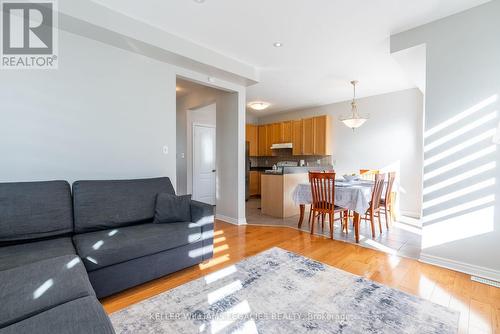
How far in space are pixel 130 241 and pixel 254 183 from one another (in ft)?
17.5

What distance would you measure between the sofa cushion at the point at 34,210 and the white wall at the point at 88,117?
0.31 meters

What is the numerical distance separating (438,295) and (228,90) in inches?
144

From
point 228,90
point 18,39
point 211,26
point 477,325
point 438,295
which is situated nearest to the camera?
point 477,325

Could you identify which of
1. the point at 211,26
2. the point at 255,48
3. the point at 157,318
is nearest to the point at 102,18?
the point at 211,26

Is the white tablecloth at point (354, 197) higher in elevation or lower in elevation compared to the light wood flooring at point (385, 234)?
higher

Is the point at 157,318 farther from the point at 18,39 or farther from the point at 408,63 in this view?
the point at 408,63

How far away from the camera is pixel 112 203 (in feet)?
7.41

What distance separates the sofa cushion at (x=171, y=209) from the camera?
241 cm

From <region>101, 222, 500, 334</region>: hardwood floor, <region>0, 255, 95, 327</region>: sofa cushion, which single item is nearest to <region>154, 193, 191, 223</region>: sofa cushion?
<region>101, 222, 500, 334</region>: hardwood floor

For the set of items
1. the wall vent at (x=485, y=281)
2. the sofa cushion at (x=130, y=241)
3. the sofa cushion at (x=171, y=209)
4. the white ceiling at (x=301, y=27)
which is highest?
the white ceiling at (x=301, y=27)

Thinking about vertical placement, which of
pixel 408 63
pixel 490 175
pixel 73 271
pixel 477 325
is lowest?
pixel 477 325

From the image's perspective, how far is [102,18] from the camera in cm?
224

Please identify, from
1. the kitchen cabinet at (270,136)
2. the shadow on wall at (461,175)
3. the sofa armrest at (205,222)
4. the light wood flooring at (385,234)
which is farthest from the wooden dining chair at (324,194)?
the kitchen cabinet at (270,136)

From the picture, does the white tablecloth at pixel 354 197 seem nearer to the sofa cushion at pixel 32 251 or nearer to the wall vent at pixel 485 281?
the wall vent at pixel 485 281
